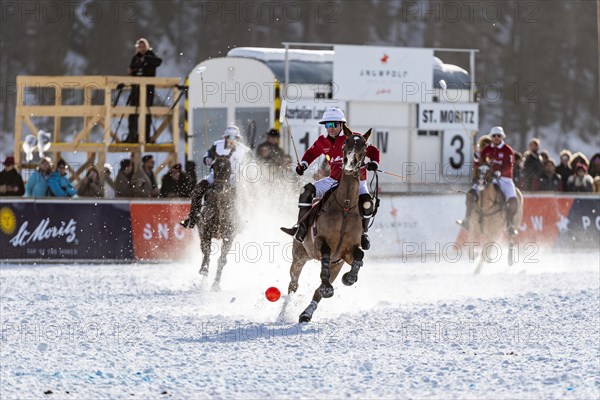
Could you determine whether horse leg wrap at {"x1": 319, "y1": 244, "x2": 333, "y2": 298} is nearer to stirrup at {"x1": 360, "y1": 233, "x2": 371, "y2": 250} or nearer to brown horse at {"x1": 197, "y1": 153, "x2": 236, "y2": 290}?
stirrup at {"x1": 360, "y1": 233, "x2": 371, "y2": 250}

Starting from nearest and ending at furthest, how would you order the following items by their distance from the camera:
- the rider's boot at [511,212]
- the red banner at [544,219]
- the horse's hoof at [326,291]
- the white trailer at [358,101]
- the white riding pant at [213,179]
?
the horse's hoof at [326,291]
the white riding pant at [213,179]
the rider's boot at [511,212]
the red banner at [544,219]
the white trailer at [358,101]

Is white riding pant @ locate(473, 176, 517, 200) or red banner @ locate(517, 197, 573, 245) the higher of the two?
white riding pant @ locate(473, 176, 517, 200)

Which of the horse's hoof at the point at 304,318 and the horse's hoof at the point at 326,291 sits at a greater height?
the horse's hoof at the point at 326,291

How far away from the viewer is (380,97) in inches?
1003

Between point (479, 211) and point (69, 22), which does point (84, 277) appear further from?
point (69, 22)

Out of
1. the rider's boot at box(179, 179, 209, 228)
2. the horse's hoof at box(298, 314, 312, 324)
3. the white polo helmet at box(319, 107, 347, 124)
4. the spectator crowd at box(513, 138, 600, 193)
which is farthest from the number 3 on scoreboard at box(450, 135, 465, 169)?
the horse's hoof at box(298, 314, 312, 324)

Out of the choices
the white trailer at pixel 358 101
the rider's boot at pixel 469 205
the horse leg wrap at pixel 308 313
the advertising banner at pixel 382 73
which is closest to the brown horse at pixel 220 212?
the horse leg wrap at pixel 308 313

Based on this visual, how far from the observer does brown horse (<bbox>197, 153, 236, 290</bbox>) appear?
15906 millimetres

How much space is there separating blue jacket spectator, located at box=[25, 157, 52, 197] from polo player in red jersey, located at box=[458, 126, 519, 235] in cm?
765

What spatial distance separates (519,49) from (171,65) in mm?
18893

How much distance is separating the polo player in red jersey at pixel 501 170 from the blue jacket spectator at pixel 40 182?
7.65 meters

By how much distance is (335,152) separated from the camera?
12039 millimetres

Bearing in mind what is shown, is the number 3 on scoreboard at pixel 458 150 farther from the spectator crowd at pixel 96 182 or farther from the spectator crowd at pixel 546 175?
the spectator crowd at pixel 96 182

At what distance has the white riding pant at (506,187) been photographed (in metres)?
20.1
